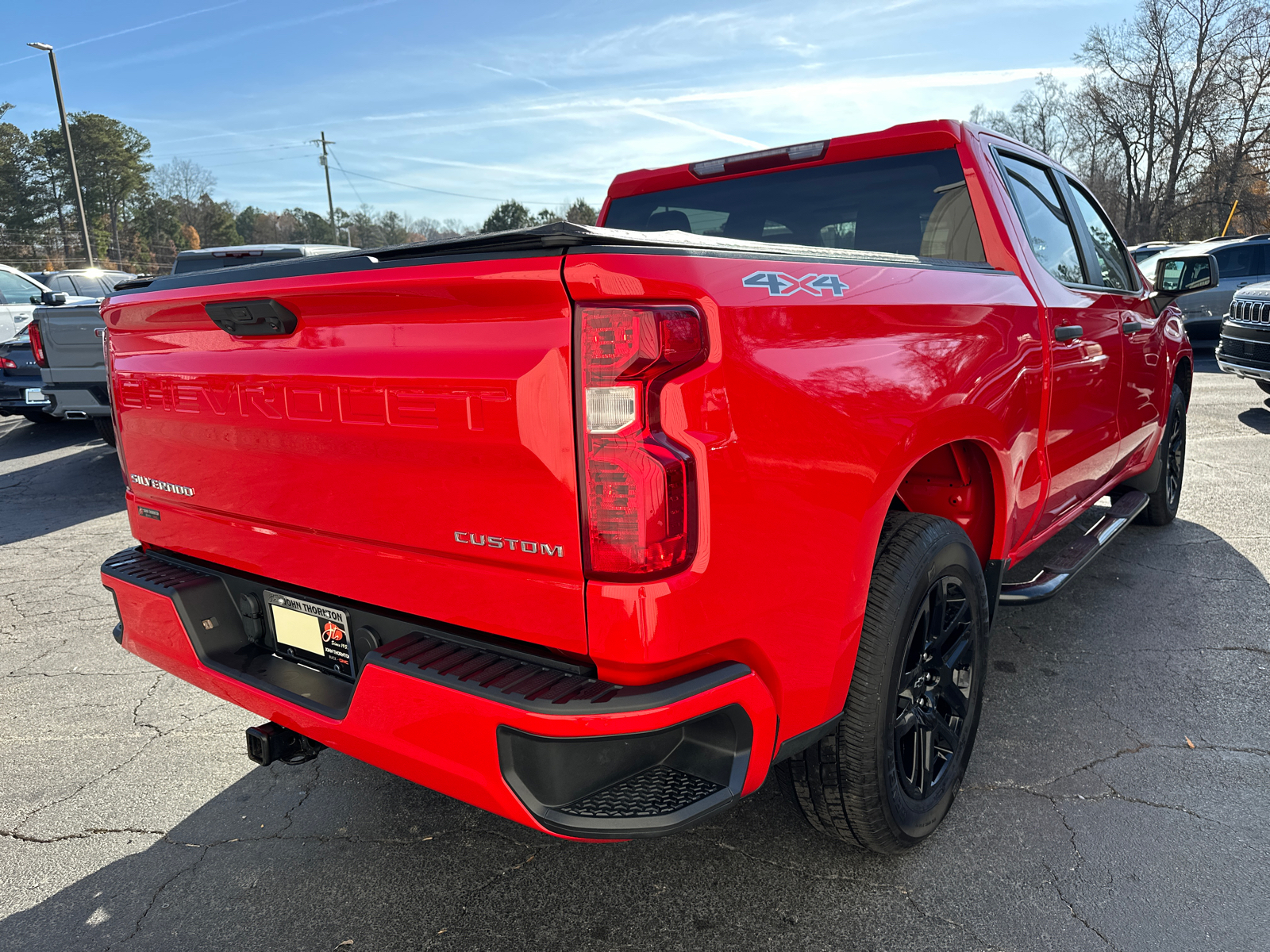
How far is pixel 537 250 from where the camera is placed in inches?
59.6

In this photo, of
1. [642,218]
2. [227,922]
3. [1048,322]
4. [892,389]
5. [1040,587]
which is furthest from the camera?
[642,218]

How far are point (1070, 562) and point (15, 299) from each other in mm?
12569

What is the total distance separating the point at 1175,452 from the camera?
5.42 meters

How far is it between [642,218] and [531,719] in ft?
8.76

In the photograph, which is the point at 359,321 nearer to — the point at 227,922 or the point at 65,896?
the point at 227,922

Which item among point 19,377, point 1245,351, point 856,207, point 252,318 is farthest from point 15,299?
point 1245,351

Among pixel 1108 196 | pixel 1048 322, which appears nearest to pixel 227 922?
pixel 1048 322

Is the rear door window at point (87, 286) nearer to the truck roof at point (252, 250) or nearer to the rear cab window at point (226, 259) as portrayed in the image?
the rear cab window at point (226, 259)

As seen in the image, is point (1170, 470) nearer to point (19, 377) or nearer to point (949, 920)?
point (949, 920)

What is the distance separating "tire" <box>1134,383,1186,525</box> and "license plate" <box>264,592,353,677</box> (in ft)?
16.0

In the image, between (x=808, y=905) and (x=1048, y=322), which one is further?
(x=1048, y=322)

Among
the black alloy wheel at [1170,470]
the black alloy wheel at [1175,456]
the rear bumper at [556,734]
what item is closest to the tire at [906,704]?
the rear bumper at [556,734]

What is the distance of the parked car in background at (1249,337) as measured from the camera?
871cm

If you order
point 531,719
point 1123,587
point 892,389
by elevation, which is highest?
point 892,389
